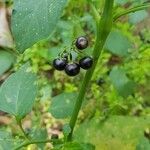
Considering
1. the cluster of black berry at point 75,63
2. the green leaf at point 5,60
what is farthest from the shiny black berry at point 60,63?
the green leaf at point 5,60

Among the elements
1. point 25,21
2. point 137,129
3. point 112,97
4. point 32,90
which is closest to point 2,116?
point 112,97

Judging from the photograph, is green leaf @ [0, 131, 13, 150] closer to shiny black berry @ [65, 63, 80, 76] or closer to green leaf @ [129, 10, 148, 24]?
shiny black berry @ [65, 63, 80, 76]

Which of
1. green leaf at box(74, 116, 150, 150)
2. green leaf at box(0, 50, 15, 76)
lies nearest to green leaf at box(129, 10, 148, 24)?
green leaf at box(74, 116, 150, 150)

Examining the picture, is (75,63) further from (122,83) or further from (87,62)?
(122,83)

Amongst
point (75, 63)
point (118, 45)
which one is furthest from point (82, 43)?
point (118, 45)

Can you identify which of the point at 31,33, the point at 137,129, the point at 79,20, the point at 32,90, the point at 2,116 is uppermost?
the point at 31,33

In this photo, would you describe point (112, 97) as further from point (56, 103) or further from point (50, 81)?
point (56, 103)

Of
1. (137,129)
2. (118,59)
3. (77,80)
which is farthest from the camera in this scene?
(118,59)
